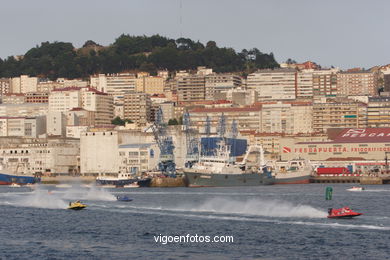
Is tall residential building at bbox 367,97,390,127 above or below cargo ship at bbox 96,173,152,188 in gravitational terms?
above

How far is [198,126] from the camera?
150 m

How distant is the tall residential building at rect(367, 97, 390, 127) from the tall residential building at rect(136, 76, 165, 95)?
5207cm

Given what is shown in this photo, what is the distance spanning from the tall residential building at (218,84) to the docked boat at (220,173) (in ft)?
277

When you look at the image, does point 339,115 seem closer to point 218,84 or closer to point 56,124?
point 218,84

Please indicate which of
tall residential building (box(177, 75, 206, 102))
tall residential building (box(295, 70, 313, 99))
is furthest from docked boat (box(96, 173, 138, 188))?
tall residential building (box(295, 70, 313, 99))

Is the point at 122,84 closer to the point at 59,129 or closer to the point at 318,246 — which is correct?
the point at 59,129

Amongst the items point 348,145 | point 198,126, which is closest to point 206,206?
point 348,145

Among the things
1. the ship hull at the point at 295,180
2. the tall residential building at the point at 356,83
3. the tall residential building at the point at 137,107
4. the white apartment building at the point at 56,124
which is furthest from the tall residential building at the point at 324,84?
the ship hull at the point at 295,180

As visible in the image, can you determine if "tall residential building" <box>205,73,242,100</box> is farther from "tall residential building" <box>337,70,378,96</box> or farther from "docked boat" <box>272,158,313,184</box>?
"docked boat" <box>272,158,313,184</box>

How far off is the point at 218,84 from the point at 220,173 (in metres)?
92.3

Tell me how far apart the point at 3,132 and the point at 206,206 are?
11005 cm

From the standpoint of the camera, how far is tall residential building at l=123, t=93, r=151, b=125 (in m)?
173

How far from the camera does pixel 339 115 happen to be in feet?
521

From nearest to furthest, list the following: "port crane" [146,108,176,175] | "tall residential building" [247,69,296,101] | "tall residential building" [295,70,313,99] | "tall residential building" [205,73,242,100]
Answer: "port crane" [146,108,176,175], "tall residential building" [205,73,242,100], "tall residential building" [247,69,296,101], "tall residential building" [295,70,313,99]
